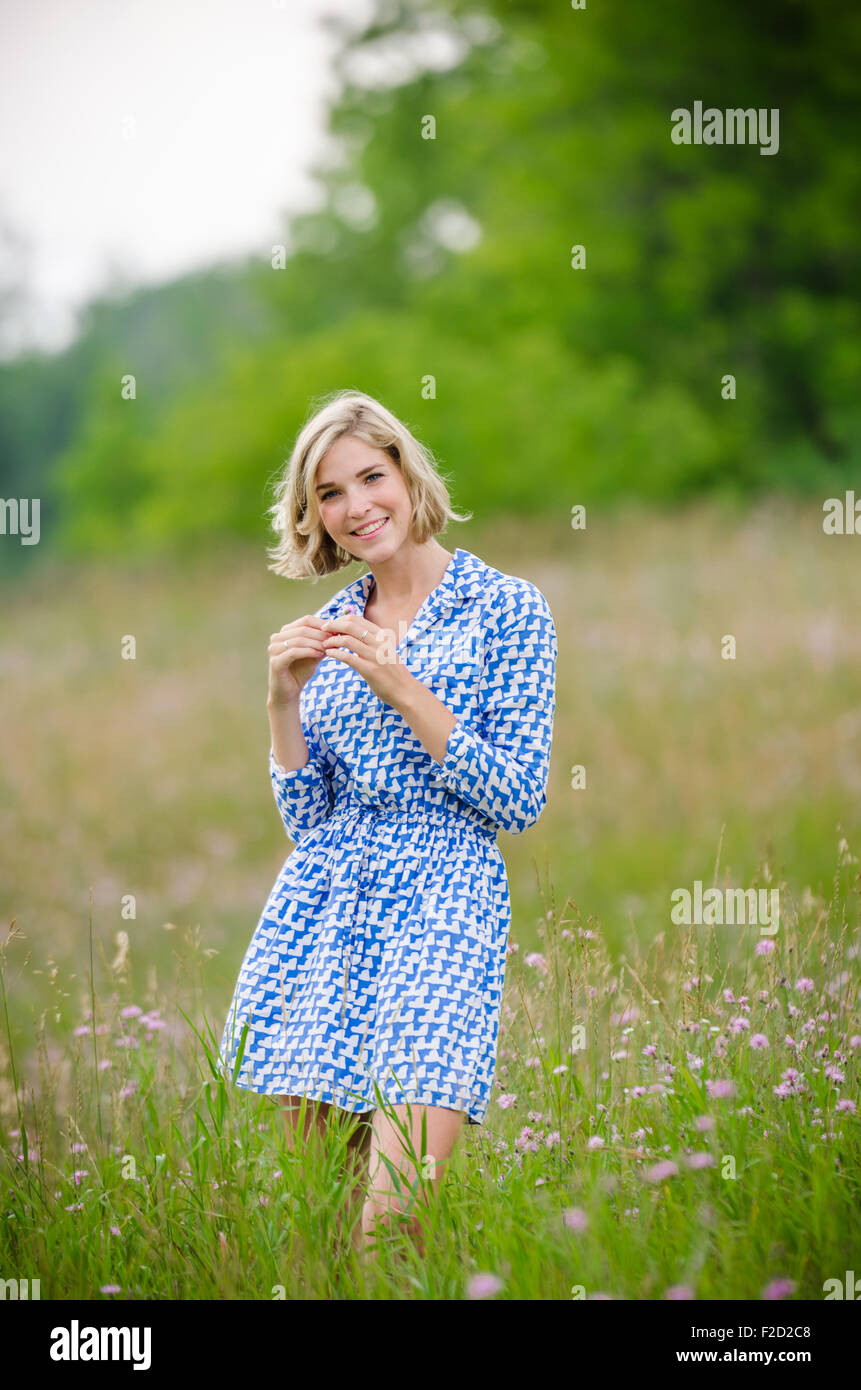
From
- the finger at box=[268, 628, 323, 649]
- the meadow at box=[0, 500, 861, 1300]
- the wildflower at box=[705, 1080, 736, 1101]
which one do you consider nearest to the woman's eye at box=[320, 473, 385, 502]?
the finger at box=[268, 628, 323, 649]

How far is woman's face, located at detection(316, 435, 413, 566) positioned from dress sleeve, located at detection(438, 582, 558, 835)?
13.3 inches

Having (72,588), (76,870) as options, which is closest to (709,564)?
(76,870)

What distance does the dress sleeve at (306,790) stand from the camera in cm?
313

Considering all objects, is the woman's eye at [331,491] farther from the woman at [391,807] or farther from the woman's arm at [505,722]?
the woman's arm at [505,722]

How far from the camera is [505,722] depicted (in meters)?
2.93

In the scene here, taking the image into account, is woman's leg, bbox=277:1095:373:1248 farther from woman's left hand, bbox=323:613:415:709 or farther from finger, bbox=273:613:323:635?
finger, bbox=273:613:323:635

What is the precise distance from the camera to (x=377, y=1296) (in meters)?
2.50

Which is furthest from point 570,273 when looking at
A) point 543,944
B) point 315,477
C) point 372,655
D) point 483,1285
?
point 483,1285

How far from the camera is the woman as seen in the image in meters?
2.74

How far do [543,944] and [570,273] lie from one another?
738 inches

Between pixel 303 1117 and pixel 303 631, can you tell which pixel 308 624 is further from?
pixel 303 1117

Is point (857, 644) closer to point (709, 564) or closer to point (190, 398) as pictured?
point (709, 564)

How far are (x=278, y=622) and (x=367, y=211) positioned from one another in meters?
13.4

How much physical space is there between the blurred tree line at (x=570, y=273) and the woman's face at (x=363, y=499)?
14617mm
